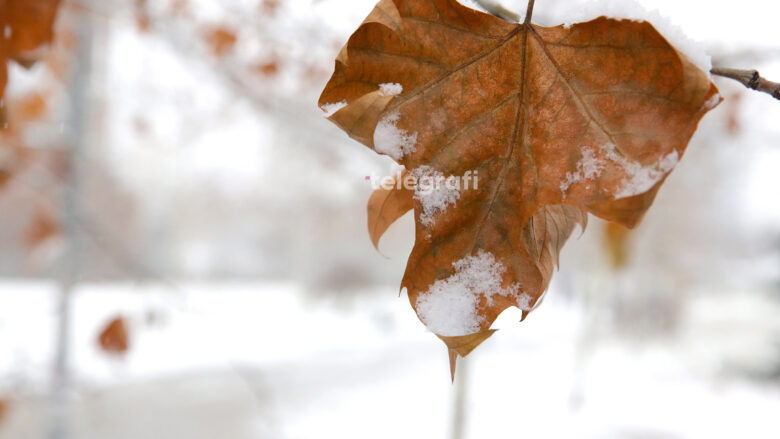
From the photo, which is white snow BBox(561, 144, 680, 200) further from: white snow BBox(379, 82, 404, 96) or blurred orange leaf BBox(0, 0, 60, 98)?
blurred orange leaf BBox(0, 0, 60, 98)

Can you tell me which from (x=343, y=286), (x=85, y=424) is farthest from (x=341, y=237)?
(x=85, y=424)

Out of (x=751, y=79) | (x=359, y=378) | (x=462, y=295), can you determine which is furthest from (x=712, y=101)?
(x=359, y=378)

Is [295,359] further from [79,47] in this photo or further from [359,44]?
[359,44]

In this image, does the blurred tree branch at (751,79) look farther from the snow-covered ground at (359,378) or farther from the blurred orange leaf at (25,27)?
the snow-covered ground at (359,378)

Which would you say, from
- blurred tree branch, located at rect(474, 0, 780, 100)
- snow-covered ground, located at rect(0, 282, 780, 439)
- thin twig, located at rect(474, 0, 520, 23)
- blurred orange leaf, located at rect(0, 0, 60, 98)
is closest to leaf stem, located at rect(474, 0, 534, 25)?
thin twig, located at rect(474, 0, 520, 23)

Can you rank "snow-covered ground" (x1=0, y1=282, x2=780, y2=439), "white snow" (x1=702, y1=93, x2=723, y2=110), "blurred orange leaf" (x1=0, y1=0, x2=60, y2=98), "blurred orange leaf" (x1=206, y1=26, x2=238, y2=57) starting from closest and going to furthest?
"white snow" (x1=702, y1=93, x2=723, y2=110), "blurred orange leaf" (x1=0, y1=0, x2=60, y2=98), "blurred orange leaf" (x1=206, y1=26, x2=238, y2=57), "snow-covered ground" (x1=0, y1=282, x2=780, y2=439)
